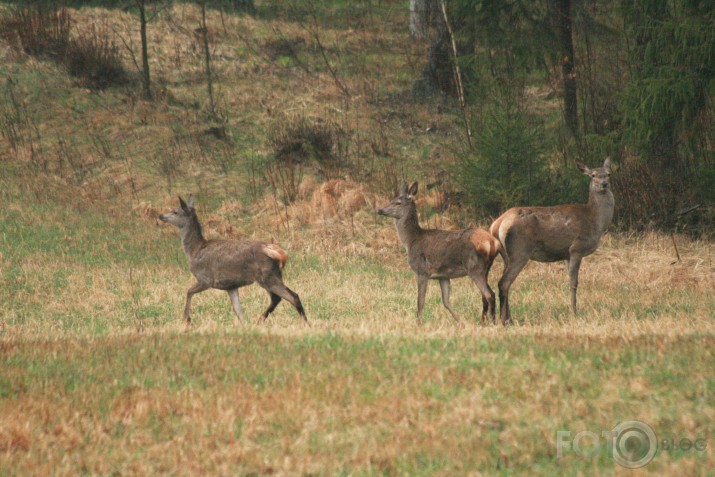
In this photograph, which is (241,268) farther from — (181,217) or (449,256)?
(449,256)

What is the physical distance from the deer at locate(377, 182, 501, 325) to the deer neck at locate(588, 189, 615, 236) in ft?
5.66

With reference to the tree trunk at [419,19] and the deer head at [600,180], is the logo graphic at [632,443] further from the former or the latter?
the tree trunk at [419,19]

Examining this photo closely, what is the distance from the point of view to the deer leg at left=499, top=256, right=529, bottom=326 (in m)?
11.7

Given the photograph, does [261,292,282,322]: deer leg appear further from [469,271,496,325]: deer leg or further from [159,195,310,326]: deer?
[469,271,496,325]: deer leg

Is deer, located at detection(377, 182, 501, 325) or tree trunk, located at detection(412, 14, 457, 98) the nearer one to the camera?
deer, located at detection(377, 182, 501, 325)

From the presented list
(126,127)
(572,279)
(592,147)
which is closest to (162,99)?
(126,127)

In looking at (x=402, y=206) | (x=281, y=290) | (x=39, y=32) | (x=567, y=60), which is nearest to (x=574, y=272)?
(x=402, y=206)

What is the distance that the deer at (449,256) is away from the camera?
11531 mm

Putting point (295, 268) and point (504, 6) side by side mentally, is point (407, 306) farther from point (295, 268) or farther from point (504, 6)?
point (504, 6)

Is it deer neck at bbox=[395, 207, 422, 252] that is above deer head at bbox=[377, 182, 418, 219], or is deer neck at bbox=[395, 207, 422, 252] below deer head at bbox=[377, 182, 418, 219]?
below

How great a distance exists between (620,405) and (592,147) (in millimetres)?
13285

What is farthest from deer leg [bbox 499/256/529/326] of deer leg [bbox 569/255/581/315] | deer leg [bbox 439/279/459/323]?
deer leg [bbox 569/255/581/315]

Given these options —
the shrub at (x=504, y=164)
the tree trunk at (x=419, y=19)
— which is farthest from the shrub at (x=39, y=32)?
the shrub at (x=504, y=164)

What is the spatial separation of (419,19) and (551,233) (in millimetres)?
20166
